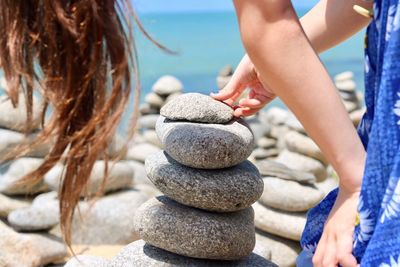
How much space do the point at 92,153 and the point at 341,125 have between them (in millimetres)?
628

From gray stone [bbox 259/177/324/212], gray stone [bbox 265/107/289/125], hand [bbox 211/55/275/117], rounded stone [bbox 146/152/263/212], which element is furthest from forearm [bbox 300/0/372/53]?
gray stone [bbox 265/107/289/125]

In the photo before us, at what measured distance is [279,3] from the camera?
120cm

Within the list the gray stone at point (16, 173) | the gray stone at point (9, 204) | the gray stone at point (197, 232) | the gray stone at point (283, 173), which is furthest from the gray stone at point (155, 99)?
the gray stone at point (197, 232)

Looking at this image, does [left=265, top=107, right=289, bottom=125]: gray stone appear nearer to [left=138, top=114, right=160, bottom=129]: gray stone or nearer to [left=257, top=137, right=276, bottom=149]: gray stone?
[left=257, top=137, right=276, bottom=149]: gray stone

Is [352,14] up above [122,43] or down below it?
below

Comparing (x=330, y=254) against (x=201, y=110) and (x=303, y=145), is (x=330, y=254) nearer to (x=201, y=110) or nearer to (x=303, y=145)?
(x=201, y=110)

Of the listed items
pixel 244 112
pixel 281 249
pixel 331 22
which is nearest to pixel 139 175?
pixel 281 249

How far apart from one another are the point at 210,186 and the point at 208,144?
130 mm

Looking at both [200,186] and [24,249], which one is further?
→ [24,249]

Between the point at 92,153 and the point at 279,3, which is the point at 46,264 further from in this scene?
the point at 92,153

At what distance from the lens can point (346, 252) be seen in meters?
1.25

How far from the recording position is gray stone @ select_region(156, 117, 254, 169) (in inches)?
84.0

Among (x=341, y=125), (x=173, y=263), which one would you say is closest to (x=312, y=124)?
(x=341, y=125)

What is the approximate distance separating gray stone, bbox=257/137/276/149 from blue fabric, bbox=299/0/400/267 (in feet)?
17.3
